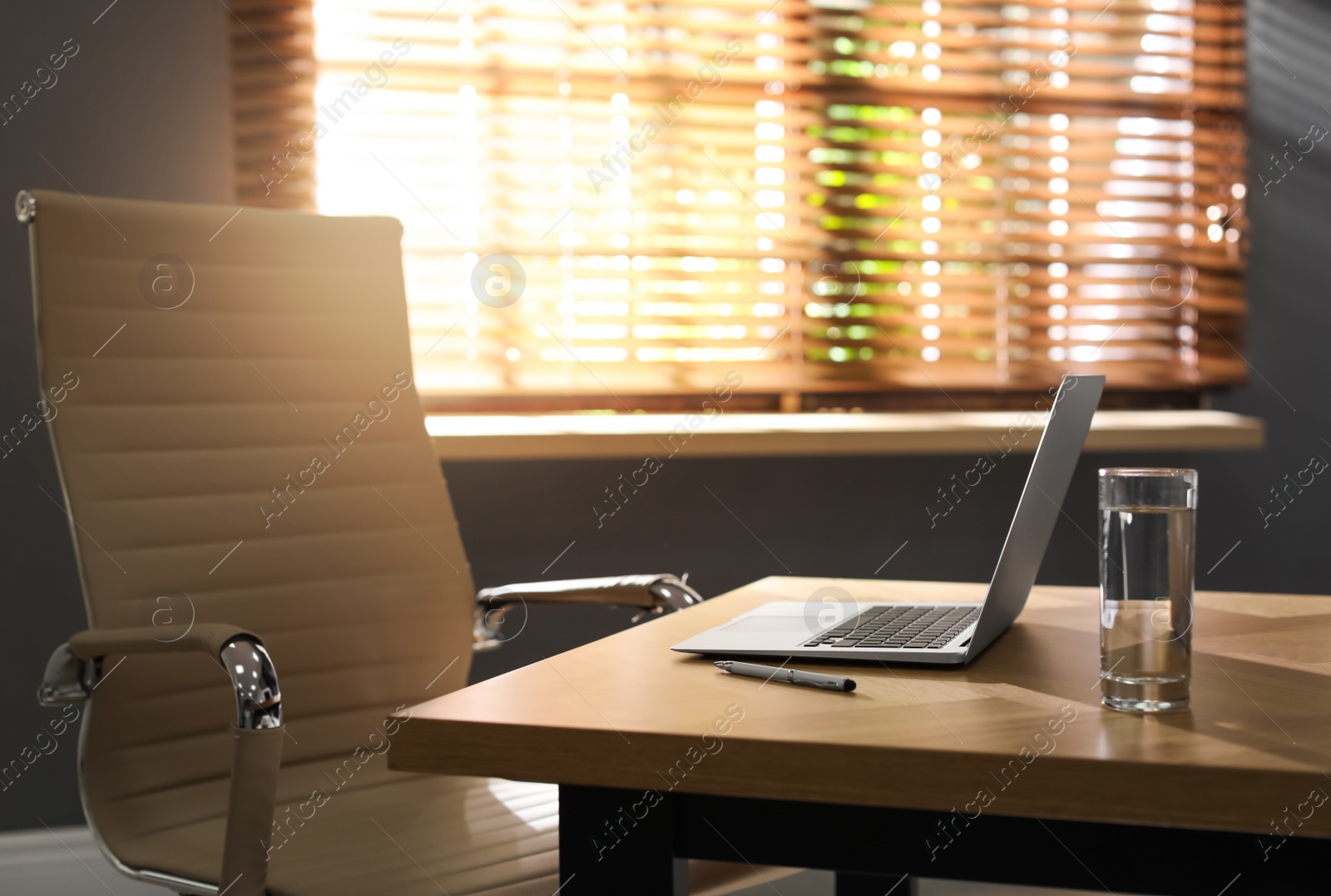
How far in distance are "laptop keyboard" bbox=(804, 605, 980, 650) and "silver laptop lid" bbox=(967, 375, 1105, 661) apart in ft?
0.11

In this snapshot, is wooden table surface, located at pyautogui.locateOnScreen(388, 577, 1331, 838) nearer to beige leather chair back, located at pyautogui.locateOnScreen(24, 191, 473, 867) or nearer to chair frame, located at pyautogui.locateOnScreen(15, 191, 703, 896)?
chair frame, located at pyautogui.locateOnScreen(15, 191, 703, 896)

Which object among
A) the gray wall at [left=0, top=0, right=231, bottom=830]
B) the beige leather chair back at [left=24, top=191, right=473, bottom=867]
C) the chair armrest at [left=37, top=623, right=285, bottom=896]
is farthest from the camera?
the gray wall at [left=0, top=0, right=231, bottom=830]

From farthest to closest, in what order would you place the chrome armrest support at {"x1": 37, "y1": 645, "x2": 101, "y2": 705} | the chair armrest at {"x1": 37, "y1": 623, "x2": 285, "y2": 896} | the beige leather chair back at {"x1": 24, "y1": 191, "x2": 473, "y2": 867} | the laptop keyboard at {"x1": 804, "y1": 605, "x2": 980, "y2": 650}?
the beige leather chair back at {"x1": 24, "y1": 191, "x2": 473, "y2": 867}, the chrome armrest support at {"x1": 37, "y1": 645, "x2": 101, "y2": 705}, the chair armrest at {"x1": 37, "y1": 623, "x2": 285, "y2": 896}, the laptop keyboard at {"x1": 804, "y1": 605, "x2": 980, "y2": 650}

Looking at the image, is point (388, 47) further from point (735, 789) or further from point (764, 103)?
point (735, 789)

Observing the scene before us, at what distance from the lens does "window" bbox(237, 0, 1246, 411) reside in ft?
6.93

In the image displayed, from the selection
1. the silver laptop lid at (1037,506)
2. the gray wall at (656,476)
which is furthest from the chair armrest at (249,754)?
the gray wall at (656,476)

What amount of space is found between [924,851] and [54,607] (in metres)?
1.79

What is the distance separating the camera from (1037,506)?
2.61 feet

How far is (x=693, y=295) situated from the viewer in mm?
2191

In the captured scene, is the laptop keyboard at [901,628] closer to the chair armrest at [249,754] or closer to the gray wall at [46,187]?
the chair armrest at [249,754]

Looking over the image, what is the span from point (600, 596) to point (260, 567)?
1.27 feet

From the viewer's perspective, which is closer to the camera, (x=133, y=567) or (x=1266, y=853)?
(x=1266, y=853)

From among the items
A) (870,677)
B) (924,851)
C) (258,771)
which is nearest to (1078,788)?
(924,851)

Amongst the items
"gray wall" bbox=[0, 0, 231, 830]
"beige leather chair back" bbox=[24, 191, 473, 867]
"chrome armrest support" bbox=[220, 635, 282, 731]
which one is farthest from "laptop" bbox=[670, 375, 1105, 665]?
"gray wall" bbox=[0, 0, 231, 830]
